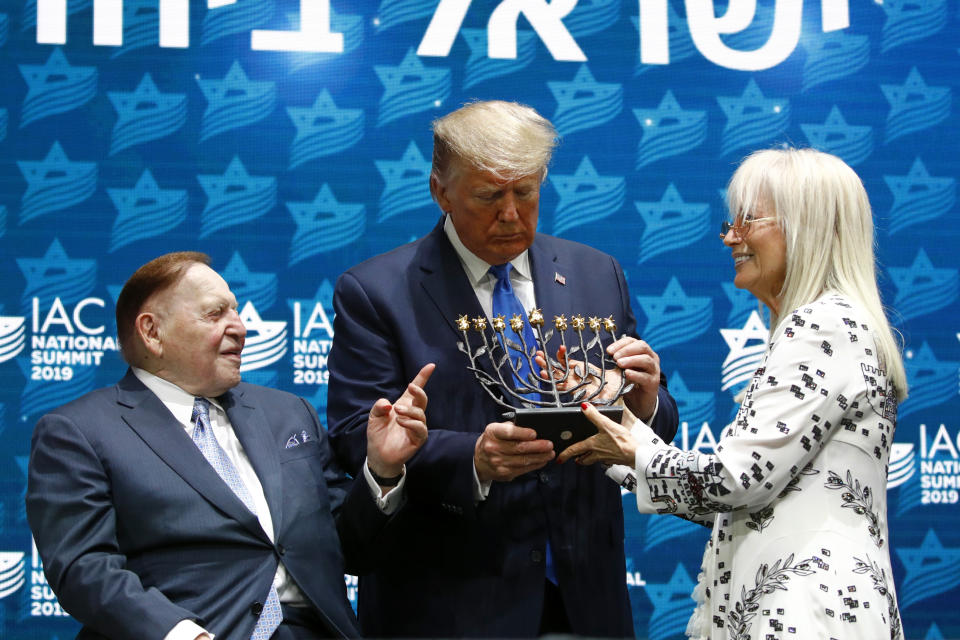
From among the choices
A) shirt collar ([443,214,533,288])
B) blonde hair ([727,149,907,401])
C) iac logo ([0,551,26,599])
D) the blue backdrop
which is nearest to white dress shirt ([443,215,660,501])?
shirt collar ([443,214,533,288])

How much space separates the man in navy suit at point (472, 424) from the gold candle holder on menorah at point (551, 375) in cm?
7

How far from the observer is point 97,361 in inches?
164

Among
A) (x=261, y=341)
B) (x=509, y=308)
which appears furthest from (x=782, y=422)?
(x=261, y=341)

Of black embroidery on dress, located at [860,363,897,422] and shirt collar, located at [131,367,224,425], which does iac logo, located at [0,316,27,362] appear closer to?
shirt collar, located at [131,367,224,425]

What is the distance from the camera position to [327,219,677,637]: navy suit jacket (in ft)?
8.95

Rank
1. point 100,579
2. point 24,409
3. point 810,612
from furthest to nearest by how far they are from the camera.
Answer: point 24,409 → point 100,579 → point 810,612

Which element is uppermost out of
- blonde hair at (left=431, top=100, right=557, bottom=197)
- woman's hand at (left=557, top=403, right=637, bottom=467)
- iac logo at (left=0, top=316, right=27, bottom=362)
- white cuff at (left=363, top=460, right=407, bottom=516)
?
blonde hair at (left=431, top=100, right=557, bottom=197)

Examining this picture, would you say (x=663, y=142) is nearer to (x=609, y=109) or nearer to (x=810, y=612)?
(x=609, y=109)

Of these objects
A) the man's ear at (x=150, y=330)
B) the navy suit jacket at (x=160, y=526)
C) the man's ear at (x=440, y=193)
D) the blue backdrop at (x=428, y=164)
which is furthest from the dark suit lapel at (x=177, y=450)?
the blue backdrop at (x=428, y=164)

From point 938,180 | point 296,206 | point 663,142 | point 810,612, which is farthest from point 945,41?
point 810,612

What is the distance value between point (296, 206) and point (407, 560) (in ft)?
6.38

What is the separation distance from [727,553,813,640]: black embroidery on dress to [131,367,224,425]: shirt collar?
63.0 inches

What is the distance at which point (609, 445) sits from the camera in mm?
2562

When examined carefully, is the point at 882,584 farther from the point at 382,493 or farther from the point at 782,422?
the point at 382,493
